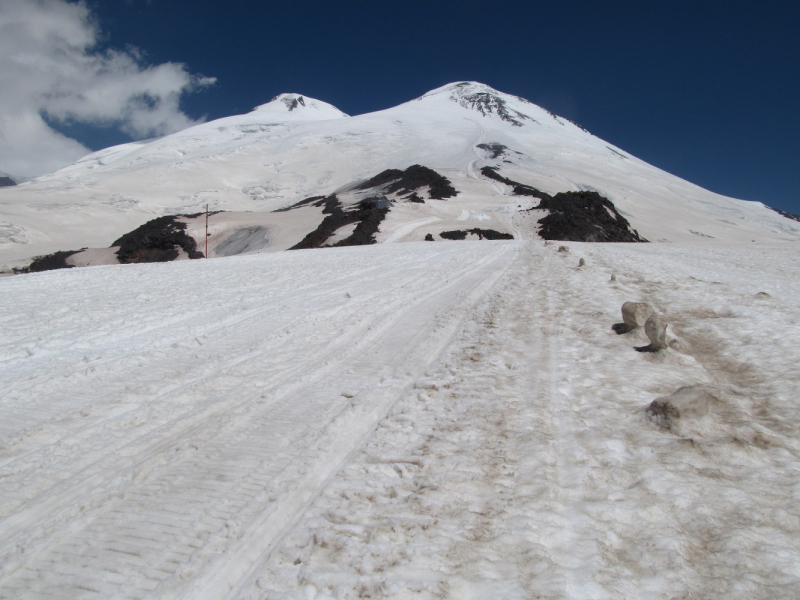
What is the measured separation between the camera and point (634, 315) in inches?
216

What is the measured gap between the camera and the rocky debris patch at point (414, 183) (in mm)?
50844

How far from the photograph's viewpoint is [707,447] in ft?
9.73

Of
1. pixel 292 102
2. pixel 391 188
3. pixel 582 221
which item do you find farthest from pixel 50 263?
pixel 292 102

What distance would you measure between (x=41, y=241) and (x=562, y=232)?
1819 inches

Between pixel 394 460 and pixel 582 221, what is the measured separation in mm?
34981

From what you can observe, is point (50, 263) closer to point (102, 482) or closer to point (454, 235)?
point (454, 235)

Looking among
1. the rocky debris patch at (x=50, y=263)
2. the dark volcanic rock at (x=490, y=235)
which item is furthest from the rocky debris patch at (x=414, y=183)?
the rocky debris patch at (x=50, y=263)

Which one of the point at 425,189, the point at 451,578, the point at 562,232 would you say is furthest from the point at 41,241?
the point at 451,578

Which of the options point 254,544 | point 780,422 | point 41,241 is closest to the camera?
point 254,544

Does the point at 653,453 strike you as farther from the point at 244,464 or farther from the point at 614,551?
the point at 244,464

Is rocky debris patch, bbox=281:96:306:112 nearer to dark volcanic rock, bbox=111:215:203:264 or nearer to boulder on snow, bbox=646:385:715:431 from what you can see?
dark volcanic rock, bbox=111:215:203:264

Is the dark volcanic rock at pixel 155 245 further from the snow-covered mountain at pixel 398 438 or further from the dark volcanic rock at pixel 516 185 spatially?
the dark volcanic rock at pixel 516 185

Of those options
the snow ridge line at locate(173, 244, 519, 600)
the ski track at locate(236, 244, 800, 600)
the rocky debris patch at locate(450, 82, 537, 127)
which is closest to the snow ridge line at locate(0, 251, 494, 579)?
the snow ridge line at locate(173, 244, 519, 600)

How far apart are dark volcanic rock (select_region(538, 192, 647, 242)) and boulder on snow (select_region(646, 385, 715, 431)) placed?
30210 mm
